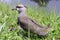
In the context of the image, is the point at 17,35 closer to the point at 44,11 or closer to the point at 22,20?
the point at 22,20

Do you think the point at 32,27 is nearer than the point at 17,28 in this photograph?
Yes

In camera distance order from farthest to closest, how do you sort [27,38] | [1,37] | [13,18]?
1. [13,18]
2. [27,38]
3. [1,37]

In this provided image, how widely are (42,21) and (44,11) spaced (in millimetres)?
1214

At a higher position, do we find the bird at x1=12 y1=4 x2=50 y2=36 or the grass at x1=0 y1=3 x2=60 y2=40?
the bird at x1=12 y1=4 x2=50 y2=36

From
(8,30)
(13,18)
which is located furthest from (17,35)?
(13,18)

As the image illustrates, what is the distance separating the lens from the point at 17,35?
507 centimetres

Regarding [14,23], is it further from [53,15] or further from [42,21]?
[53,15]

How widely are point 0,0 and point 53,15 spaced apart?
6.42 ft

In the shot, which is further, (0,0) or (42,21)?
(0,0)

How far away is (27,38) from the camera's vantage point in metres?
4.98

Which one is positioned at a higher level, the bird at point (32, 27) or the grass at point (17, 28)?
the bird at point (32, 27)

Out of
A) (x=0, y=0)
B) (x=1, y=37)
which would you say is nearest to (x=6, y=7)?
(x=0, y=0)

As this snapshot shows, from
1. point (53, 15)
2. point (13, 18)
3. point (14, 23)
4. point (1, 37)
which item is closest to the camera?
point (1, 37)

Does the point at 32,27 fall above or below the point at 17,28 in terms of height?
above
